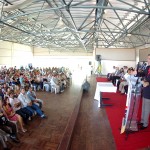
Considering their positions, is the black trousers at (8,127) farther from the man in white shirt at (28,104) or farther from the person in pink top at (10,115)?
the man in white shirt at (28,104)

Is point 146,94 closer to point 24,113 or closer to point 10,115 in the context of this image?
point 10,115

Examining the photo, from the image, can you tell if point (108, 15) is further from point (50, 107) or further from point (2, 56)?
point (2, 56)

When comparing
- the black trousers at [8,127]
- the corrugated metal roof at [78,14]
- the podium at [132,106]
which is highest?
the corrugated metal roof at [78,14]

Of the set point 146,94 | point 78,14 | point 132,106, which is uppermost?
point 78,14

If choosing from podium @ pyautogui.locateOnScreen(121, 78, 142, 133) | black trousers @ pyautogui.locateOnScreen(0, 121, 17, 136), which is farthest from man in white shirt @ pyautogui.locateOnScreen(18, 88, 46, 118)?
podium @ pyautogui.locateOnScreen(121, 78, 142, 133)

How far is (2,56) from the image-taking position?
77.1ft

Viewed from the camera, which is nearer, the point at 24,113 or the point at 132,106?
the point at 132,106

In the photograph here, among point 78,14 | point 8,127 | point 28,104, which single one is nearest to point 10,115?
point 8,127

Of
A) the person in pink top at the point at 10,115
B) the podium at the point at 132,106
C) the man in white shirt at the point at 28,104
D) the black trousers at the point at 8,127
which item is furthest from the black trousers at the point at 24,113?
the podium at the point at 132,106

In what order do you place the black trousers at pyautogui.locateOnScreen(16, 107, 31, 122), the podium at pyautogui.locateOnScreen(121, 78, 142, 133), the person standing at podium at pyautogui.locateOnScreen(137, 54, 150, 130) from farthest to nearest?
the black trousers at pyautogui.locateOnScreen(16, 107, 31, 122) < the podium at pyautogui.locateOnScreen(121, 78, 142, 133) < the person standing at podium at pyautogui.locateOnScreen(137, 54, 150, 130)

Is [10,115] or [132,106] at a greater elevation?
[132,106]

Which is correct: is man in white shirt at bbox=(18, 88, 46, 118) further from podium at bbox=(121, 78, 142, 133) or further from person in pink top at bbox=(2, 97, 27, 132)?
podium at bbox=(121, 78, 142, 133)

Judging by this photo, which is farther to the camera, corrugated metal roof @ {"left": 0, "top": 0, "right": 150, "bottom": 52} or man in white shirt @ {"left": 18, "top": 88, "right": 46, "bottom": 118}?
corrugated metal roof @ {"left": 0, "top": 0, "right": 150, "bottom": 52}

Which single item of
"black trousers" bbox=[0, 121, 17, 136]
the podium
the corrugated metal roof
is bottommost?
"black trousers" bbox=[0, 121, 17, 136]
